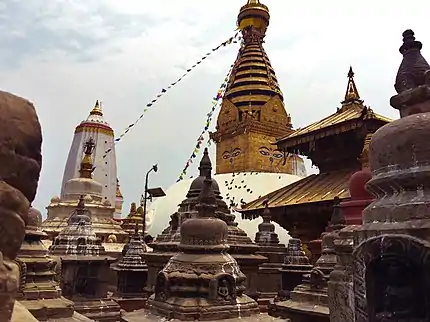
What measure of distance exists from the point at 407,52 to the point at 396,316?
1.69m

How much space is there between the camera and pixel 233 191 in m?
21.2

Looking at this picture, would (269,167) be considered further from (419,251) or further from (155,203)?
(419,251)

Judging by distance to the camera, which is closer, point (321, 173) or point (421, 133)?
point (421, 133)

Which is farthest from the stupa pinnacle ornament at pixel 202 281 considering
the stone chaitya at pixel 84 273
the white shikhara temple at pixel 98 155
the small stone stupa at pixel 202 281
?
the white shikhara temple at pixel 98 155

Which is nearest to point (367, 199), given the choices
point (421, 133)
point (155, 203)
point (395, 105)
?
point (395, 105)

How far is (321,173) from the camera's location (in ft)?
53.1

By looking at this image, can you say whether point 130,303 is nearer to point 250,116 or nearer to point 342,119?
point 342,119

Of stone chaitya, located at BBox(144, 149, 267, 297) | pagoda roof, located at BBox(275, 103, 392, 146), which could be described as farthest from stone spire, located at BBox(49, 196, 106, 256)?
pagoda roof, located at BBox(275, 103, 392, 146)

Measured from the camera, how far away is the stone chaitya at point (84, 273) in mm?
8648

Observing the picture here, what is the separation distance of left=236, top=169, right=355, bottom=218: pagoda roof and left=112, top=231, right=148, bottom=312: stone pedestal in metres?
4.50

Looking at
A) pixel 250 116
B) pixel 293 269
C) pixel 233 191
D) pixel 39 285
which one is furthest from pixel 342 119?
pixel 39 285

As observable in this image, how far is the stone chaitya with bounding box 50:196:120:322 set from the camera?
865 cm

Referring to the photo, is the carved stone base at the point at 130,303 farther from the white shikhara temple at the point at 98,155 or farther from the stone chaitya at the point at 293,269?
the white shikhara temple at the point at 98,155

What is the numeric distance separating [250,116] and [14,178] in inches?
919
